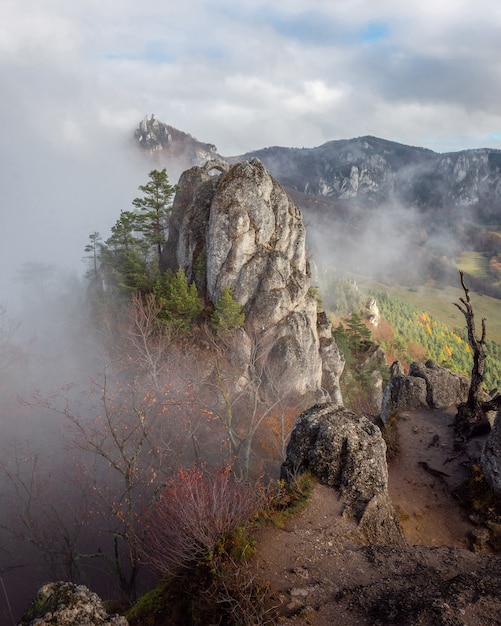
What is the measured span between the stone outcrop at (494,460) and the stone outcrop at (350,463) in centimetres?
522

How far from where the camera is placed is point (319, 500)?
49.0 ft

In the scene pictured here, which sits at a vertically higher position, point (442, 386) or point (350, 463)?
point (442, 386)

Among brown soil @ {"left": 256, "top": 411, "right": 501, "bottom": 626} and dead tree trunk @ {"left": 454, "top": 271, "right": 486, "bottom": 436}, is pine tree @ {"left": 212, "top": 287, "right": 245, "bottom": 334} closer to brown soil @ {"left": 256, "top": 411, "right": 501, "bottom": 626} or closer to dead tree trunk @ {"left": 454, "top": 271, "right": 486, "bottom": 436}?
dead tree trunk @ {"left": 454, "top": 271, "right": 486, "bottom": 436}

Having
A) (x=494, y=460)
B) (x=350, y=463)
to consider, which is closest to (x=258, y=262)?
(x=350, y=463)

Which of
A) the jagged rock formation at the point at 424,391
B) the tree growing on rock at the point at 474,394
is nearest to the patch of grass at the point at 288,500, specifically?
the tree growing on rock at the point at 474,394

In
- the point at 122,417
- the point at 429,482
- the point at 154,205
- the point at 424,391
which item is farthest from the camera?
the point at 154,205

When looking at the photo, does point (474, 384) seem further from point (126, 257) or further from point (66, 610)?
point (126, 257)

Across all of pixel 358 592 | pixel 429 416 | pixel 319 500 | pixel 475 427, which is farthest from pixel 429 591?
pixel 429 416

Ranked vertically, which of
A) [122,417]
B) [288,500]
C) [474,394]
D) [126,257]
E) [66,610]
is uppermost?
[126,257]

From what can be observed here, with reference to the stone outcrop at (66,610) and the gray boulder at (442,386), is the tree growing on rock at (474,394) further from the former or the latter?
the stone outcrop at (66,610)

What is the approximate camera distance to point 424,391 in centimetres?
2720

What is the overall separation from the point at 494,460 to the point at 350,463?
287 inches

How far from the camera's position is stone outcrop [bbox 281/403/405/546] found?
14.6 metres

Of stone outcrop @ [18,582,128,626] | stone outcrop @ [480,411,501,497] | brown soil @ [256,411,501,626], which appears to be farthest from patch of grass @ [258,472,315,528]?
stone outcrop @ [480,411,501,497]
